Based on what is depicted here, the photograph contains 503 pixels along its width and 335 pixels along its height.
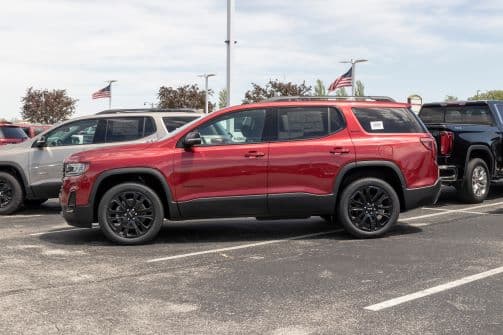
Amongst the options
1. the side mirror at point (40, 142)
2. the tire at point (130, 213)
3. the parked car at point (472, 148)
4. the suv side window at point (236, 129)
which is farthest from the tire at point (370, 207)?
the side mirror at point (40, 142)

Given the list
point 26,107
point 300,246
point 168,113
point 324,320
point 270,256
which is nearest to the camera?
point 324,320

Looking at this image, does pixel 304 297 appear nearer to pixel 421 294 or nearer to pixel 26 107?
pixel 421 294

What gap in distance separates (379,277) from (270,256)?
137 centimetres

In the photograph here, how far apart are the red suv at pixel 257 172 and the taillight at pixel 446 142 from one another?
2.87m

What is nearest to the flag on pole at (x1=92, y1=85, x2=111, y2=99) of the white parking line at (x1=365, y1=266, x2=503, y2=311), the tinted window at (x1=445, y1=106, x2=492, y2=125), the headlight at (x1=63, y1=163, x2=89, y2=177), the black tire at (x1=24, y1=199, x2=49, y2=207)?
the black tire at (x1=24, y1=199, x2=49, y2=207)

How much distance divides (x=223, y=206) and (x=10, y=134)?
9504mm

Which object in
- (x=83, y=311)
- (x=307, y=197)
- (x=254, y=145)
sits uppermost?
(x=254, y=145)

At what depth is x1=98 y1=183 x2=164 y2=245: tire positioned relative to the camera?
714 cm

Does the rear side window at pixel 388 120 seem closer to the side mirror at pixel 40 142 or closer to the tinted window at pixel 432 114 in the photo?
the tinted window at pixel 432 114

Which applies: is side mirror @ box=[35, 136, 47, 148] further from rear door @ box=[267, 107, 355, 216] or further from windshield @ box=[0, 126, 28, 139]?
windshield @ box=[0, 126, 28, 139]

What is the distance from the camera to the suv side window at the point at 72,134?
1001 centimetres

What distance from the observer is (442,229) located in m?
8.12

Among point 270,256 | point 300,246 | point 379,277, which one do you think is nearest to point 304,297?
point 379,277

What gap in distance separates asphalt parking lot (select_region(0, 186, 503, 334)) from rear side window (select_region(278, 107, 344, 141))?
1.32 meters
